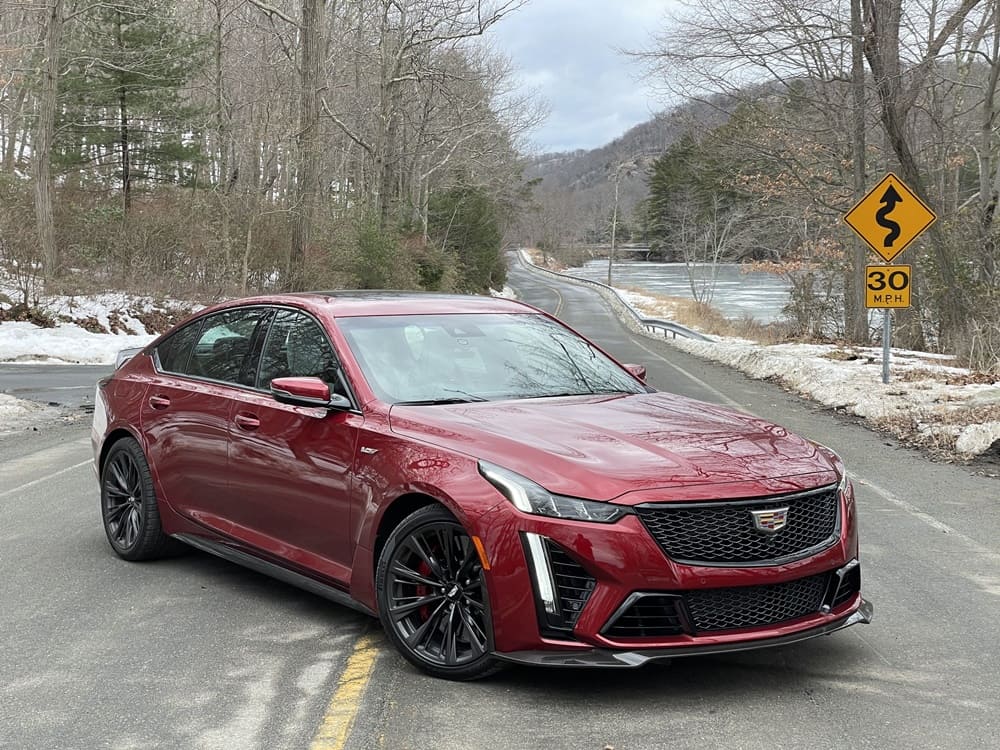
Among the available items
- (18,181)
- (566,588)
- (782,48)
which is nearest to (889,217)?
(782,48)

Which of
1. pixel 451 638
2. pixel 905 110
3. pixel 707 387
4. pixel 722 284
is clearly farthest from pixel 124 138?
pixel 722 284

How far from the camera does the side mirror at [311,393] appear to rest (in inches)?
182

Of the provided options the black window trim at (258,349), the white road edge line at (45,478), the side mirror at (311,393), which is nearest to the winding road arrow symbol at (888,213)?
the white road edge line at (45,478)

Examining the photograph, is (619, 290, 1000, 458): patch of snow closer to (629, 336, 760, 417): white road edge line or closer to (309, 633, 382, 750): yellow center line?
(629, 336, 760, 417): white road edge line

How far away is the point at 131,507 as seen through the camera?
6.21 metres

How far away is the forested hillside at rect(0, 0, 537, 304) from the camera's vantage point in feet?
92.6

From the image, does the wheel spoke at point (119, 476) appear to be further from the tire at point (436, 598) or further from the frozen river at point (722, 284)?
the frozen river at point (722, 284)

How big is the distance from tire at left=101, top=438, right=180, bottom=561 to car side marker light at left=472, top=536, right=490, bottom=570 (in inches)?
111

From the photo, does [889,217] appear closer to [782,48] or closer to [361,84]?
[782,48]

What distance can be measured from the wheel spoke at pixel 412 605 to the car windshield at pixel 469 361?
0.93 metres

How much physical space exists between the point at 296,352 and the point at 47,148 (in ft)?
82.3

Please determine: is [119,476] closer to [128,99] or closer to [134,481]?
[134,481]

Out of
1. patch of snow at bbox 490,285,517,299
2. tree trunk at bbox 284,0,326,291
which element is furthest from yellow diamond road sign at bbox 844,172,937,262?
patch of snow at bbox 490,285,517,299

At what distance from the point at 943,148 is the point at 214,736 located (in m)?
28.6
